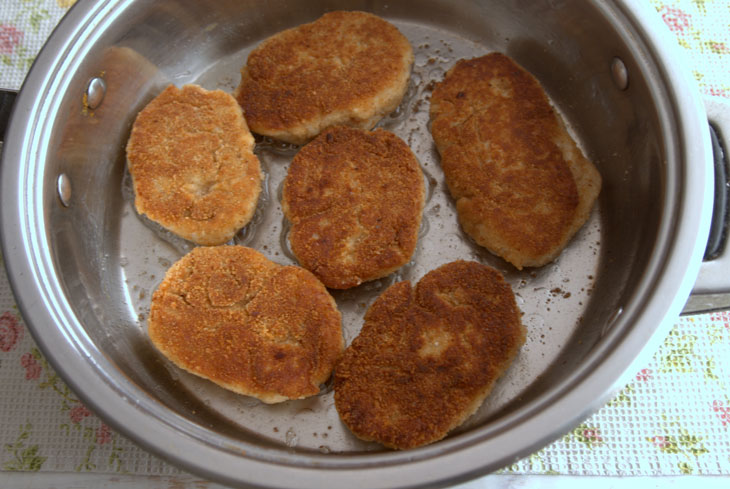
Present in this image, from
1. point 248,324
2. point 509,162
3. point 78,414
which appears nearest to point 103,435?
point 78,414

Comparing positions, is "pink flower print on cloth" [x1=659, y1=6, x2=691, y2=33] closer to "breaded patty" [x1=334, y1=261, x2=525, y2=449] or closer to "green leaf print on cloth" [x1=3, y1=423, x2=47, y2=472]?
"breaded patty" [x1=334, y1=261, x2=525, y2=449]

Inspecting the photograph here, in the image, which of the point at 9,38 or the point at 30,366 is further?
the point at 9,38

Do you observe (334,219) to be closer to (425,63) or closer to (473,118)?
(473,118)

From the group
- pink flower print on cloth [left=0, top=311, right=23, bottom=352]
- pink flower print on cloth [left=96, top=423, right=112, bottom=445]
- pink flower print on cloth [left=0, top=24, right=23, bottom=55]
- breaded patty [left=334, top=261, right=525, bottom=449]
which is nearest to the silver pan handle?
breaded patty [left=334, top=261, right=525, bottom=449]

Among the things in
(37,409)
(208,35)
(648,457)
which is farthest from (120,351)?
(648,457)

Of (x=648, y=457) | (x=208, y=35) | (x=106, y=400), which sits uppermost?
(x=208, y=35)

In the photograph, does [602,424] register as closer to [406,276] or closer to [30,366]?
A: [406,276]
